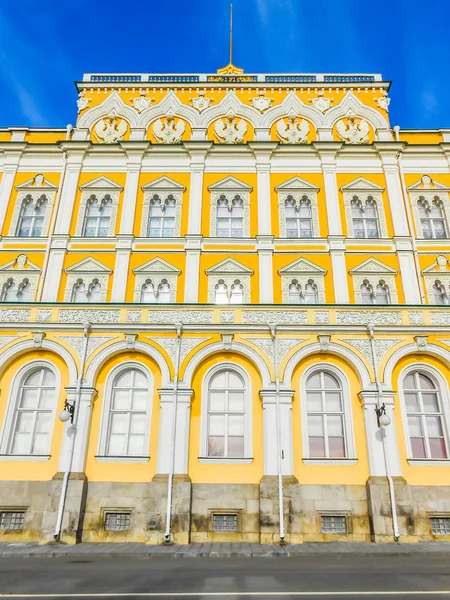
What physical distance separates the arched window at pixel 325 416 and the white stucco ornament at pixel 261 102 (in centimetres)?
1915

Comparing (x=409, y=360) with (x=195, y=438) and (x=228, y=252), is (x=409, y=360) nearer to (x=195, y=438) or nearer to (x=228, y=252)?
(x=195, y=438)

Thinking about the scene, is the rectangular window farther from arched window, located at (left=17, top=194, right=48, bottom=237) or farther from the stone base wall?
arched window, located at (left=17, top=194, right=48, bottom=237)

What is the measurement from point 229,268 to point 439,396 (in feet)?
38.5

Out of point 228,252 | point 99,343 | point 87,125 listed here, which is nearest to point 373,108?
point 228,252

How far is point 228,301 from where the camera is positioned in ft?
73.8

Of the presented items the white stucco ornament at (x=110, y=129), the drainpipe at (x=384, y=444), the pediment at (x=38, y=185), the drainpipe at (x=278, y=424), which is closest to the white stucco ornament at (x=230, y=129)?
the white stucco ornament at (x=110, y=129)

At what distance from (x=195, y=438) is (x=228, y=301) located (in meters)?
8.98

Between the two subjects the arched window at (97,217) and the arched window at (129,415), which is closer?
the arched window at (129,415)

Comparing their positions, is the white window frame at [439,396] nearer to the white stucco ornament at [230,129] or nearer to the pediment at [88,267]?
the pediment at [88,267]

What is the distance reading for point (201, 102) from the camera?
28094mm

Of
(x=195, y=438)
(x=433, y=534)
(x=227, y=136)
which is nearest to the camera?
(x=433, y=534)

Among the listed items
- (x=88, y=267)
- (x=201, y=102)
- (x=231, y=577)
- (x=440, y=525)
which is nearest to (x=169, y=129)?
(x=201, y=102)

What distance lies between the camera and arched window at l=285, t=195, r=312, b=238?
24422 millimetres

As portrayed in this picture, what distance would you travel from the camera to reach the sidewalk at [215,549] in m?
11.7
